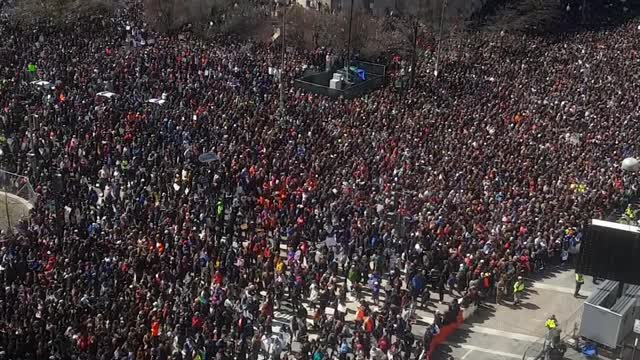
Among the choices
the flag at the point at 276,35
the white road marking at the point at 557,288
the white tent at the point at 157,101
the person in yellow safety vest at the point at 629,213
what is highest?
the flag at the point at 276,35

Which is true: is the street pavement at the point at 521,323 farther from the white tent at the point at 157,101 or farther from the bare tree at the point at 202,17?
the bare tree at the point at 202,17

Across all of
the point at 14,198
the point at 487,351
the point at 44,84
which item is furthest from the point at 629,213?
the point at 44,84

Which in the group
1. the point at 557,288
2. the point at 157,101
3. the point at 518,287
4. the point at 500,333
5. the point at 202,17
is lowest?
the point at 500,333

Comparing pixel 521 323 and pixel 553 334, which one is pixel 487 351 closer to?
pixel 553 334

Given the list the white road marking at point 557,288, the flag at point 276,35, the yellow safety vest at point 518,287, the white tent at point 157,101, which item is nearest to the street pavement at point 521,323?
the white road marking at point 557,288

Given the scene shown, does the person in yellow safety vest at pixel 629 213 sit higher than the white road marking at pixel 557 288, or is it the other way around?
the person in yellow safety vest at pixel 629 213

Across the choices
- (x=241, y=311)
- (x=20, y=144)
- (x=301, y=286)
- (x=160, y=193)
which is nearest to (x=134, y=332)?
(x=241, y=311)

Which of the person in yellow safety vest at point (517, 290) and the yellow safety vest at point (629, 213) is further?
the yellow safety vest at point (629, 213)

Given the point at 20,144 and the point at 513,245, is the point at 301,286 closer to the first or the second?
the point at 513,245
